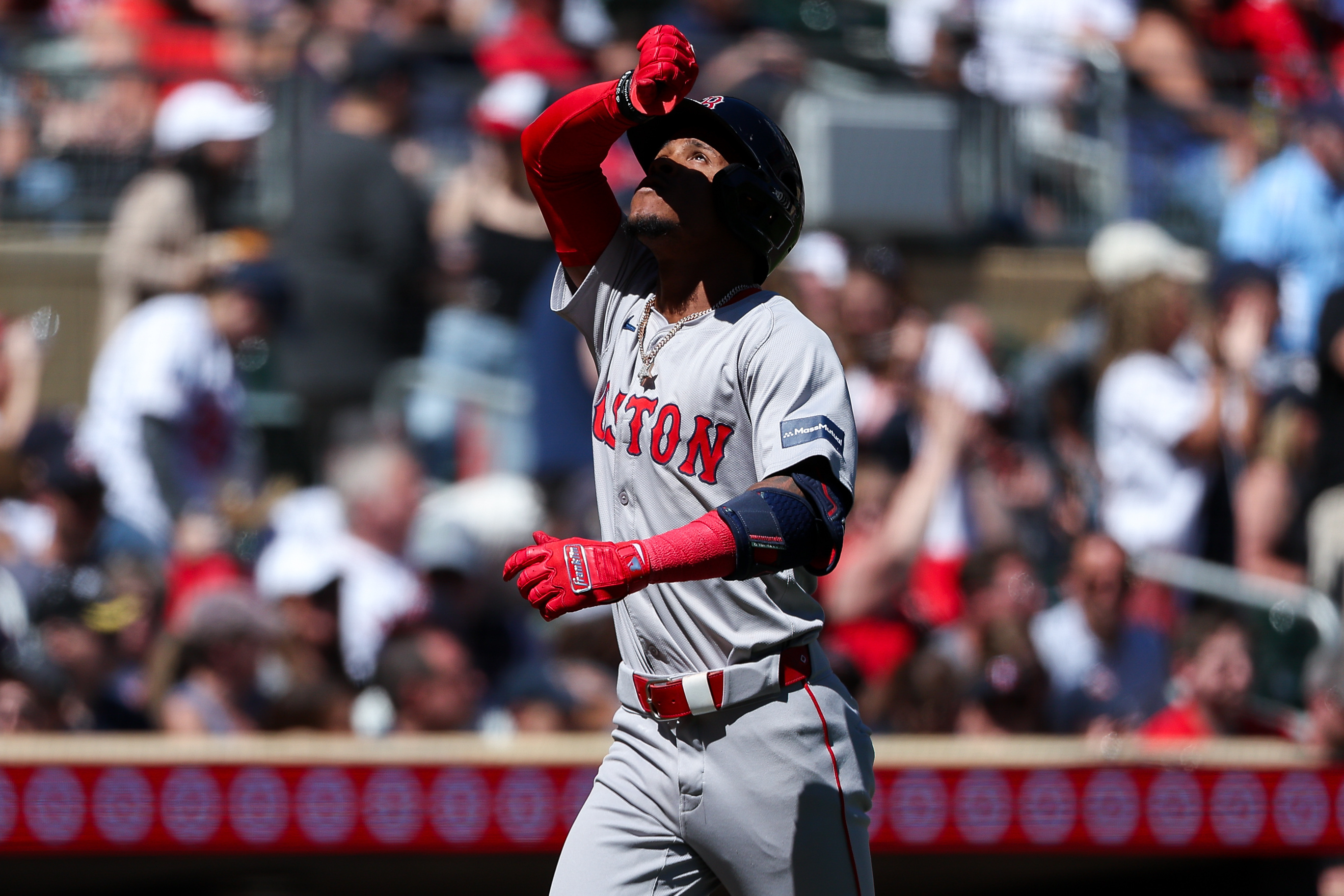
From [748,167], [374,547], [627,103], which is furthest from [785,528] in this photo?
[374,547]

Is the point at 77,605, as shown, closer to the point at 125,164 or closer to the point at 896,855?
the point at 125,164

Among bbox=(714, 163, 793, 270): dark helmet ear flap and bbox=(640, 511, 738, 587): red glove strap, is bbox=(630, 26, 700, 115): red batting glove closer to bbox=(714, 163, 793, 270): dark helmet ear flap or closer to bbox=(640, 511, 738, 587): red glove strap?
bbox=(714, 163, 793, 270): dark helmet ear flap

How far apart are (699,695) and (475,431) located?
→ 2.87 meters

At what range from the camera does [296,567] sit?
5.10 meters

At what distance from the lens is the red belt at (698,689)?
2.67 meters

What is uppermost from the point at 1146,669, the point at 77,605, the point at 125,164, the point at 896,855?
the point at 125,164

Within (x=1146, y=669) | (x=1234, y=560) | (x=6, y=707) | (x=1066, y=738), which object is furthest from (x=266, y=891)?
(x=1234, y=560)

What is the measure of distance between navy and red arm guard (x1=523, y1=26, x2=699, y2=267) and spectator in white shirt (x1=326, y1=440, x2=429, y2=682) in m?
2.25

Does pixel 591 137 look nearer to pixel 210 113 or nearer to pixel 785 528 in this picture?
pixel 785 528

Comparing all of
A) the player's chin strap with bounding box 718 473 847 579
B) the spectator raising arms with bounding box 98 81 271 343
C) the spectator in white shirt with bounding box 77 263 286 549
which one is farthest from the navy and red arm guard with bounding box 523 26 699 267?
the spectator raising arms with bounding box 98 81 271 343

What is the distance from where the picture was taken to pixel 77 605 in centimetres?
487

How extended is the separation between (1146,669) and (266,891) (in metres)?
2.69

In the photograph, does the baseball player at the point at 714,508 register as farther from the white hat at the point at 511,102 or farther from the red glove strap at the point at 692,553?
the white hat at the point at 511,102

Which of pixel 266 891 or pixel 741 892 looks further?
pixel 266 891
